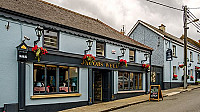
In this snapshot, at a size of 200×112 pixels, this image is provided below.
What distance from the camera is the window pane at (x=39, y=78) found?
439 inches

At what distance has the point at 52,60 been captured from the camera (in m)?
11.9

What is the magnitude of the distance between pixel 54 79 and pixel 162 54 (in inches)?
640

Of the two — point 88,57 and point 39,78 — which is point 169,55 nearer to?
point 88,57

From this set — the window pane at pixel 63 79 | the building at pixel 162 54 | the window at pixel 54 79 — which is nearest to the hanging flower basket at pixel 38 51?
the window at pixel 54 79

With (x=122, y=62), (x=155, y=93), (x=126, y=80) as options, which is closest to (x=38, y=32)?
(x=122, y=62)

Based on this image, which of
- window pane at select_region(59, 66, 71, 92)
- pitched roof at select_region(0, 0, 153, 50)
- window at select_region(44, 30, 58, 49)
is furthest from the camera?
window pane at select_region(59, 66, 71, 92)

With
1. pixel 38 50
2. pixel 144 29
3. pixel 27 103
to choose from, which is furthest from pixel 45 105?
pixel 144 29

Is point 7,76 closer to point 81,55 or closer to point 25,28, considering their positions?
point 25,28

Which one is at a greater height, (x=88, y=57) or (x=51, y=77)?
(x=88, y=57)

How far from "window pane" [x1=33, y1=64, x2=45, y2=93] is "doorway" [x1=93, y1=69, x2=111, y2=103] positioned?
5.30 m

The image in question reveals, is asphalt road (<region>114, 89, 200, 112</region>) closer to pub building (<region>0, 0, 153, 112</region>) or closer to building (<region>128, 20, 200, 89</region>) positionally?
pub building (<region>0, 0, 153, 112</region>)

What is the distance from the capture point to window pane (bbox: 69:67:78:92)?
1320 centimetres

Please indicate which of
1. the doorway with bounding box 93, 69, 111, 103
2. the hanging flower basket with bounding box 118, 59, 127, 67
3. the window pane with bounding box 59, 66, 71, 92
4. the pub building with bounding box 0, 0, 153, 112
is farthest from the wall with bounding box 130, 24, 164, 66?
the window pane with bounding box 59, 66, 71, 92

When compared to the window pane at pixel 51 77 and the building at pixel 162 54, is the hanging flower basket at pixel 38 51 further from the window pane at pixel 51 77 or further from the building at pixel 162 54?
the building at pixel 162 54
